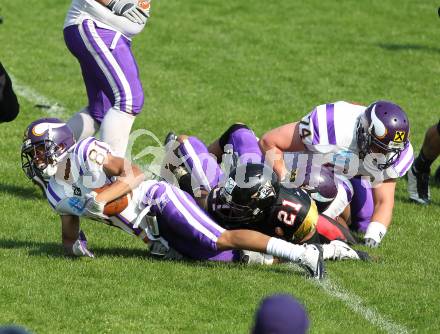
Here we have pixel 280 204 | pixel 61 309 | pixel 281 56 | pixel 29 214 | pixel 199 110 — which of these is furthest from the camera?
pixel 281 56

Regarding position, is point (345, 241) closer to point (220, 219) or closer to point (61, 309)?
point (220, 219)

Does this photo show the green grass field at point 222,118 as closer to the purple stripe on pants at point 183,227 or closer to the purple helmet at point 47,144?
the purple stripe on pants at point 183,227

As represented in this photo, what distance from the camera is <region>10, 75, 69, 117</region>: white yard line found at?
9797 mm

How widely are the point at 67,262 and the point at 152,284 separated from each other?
2.01 ft

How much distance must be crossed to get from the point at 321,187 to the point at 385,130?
60 cm

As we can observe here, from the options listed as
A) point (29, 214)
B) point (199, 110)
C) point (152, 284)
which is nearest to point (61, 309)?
point (152, 284)

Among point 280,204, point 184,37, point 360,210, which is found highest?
point 280,204

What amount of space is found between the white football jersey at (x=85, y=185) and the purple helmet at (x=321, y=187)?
1.21m

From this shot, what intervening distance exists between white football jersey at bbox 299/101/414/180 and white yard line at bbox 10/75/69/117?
3.65 meters

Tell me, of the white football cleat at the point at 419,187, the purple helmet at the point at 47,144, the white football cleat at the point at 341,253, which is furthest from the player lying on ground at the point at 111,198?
the white football cleat at the point at 419,187

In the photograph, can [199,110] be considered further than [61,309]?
Yes

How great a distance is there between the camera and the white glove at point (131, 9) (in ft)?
23.1

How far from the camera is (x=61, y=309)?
500cm

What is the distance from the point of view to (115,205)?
229 inches
